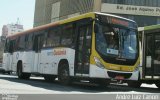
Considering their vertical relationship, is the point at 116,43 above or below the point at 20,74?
above

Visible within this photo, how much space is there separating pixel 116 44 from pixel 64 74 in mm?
2970

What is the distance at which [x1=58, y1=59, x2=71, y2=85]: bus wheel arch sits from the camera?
16.5 meters

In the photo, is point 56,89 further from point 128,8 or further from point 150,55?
point 128,8

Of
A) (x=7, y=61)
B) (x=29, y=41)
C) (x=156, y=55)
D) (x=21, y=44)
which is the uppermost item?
(x=29, y=41)

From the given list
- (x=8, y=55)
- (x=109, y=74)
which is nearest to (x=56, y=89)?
(x=109, y=74)

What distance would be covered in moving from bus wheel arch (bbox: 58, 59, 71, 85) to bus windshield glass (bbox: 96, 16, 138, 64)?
235cm

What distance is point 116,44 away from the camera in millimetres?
15195

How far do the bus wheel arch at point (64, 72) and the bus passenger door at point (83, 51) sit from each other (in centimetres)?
94

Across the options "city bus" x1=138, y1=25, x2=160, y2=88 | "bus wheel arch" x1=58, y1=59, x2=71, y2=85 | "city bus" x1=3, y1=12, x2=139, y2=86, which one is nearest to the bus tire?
"city bus" x1=3, y1=12, x2=139, y2=86

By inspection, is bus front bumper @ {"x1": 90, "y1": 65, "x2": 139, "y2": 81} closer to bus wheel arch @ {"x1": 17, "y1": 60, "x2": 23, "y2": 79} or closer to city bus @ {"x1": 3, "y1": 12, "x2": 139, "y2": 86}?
city bus @ {"x1": 3, "y1": 12, "x2": 139, "y2": 86}

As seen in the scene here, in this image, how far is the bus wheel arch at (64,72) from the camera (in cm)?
1652

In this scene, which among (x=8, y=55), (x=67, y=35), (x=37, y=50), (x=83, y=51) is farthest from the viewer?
(x=8, y=55)

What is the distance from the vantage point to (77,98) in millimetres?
7406

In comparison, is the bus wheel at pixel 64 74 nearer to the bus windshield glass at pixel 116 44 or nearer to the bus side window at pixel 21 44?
the bus windshield glass at pixel 116 44
